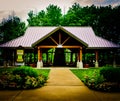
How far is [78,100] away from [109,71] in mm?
3657

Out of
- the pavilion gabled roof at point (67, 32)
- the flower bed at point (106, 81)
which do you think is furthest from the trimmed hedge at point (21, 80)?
the pavilion gabled roof at point (67, 32)

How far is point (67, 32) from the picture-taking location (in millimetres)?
31078

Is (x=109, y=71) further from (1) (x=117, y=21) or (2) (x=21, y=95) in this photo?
(1) (x=117, y=21)

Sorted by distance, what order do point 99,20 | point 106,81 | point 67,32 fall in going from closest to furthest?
1. point 106,81
2. point 67,32
3. point 99,20

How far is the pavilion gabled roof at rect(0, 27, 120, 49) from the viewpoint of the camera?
31145 millimetres

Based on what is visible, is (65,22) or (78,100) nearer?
(78,100)

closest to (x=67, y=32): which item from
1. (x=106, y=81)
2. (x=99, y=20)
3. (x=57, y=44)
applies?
(x=57, y=44)

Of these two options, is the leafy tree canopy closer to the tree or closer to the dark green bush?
the tree

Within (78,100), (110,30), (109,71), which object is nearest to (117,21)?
(110,30)

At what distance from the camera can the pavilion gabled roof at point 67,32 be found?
31145 mm

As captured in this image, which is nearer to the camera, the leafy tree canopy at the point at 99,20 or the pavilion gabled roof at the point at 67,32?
the pavilion gabled roof at the point at 67,32

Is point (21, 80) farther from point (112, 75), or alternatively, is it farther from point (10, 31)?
point (10, 31)

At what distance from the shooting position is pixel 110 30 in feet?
187

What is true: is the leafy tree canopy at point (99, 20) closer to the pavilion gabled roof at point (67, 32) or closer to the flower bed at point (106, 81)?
the pavilion gabled roof at point (67, 32)
